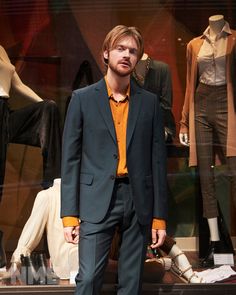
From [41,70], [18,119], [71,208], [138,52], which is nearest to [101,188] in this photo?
[71,208]

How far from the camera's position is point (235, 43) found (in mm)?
4543

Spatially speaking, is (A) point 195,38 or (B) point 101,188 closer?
(B) point 101,188

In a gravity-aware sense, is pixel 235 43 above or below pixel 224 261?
above

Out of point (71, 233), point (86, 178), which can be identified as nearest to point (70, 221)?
point (71, 233)

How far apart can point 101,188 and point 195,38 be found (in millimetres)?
1773

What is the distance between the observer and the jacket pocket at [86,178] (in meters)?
3.33

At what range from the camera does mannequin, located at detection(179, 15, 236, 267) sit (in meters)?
4.56

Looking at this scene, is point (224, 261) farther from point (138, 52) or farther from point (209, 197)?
point (138, 52)

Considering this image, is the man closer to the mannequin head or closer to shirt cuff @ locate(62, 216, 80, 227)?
shirt cuff @ locate(62, 216, 80, 227)

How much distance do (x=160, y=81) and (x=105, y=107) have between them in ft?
4.25

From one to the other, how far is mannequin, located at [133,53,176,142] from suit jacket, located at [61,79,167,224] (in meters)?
1.13

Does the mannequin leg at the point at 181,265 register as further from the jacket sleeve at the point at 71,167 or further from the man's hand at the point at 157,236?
the jacket sleeve at the point at 71,167

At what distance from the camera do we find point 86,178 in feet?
10.9

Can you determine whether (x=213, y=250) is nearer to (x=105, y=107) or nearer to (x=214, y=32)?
(x=214, y=32)
